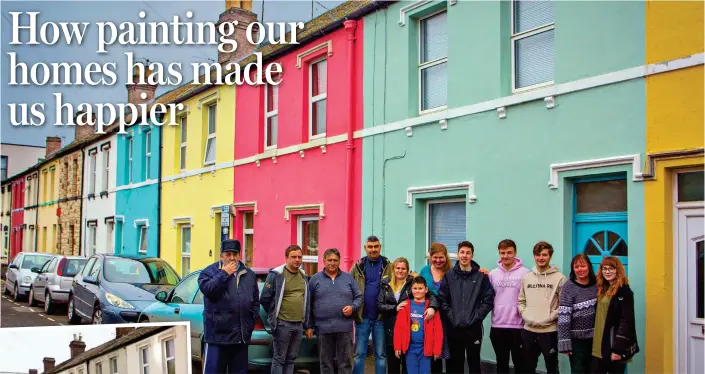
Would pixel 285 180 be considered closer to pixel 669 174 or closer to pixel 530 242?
pixel 530 242

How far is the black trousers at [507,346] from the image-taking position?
791 cm

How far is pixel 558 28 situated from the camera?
30.2 feet

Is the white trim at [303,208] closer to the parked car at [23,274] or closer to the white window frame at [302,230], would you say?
the white window frame at [302,230]

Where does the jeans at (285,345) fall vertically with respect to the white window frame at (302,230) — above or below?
below

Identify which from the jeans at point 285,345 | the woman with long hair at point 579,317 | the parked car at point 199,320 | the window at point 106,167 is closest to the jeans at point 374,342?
the parked car at point 199,320

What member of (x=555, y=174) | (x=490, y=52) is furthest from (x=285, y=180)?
(x=555, y=174)

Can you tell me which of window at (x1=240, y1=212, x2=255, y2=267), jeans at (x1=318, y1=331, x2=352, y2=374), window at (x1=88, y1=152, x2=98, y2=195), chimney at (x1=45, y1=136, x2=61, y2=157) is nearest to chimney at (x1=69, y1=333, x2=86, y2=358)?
jeans at (x1=318, y1=331, x2=352, y2=374)

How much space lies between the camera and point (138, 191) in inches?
1000

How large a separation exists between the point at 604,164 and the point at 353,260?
5.63 m

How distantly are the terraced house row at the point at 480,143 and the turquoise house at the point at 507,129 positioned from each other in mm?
25

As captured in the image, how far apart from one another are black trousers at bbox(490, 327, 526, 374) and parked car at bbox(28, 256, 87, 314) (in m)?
12.4

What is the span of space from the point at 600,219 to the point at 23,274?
18.7m

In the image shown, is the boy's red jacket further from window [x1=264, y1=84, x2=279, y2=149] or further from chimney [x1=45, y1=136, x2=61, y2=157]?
chimney [x1=45, y1=136, x2=61, y2=157]

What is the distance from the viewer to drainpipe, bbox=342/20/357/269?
13.0 m
